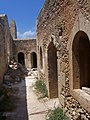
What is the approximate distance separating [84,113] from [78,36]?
183 centimetres

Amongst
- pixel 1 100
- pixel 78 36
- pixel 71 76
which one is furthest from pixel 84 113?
pixel 1 100

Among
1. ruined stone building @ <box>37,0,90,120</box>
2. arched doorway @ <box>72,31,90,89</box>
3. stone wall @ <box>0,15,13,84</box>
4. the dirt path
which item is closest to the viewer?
ruined stone building @ <box>37,0,90,120</box>

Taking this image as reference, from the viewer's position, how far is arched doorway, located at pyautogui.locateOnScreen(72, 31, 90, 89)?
5.00 m

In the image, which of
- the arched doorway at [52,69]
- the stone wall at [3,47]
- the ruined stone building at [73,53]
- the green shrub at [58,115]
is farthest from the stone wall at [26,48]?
the green shrub at [58,115]

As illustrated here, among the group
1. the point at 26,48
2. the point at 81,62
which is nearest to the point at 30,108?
the point at 81,62

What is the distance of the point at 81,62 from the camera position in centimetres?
513

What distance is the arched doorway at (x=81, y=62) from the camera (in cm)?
500

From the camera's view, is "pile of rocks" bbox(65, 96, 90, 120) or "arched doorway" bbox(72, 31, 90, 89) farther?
"arched doorway" bbox(72, 31, 90, 89)

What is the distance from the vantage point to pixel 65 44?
18.0 ft

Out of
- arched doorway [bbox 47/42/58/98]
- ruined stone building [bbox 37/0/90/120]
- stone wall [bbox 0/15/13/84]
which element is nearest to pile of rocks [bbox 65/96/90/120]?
ruined stone building [bbox 37/0/90/120]

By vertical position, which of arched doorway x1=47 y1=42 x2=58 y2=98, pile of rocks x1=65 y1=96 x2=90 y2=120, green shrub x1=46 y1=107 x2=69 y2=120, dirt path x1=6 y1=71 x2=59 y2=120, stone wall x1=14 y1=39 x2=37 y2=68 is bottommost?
dirt path x1=6 y1=71 x2=59 y2=120

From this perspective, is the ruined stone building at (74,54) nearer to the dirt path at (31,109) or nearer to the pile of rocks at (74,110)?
the pile of rocks at (74,110)

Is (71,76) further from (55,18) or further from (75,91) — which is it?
(55,18)

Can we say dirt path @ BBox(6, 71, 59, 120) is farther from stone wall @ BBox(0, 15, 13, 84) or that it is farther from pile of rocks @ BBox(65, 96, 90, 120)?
stone wall @ BBox(0, 15, 13, 84)
